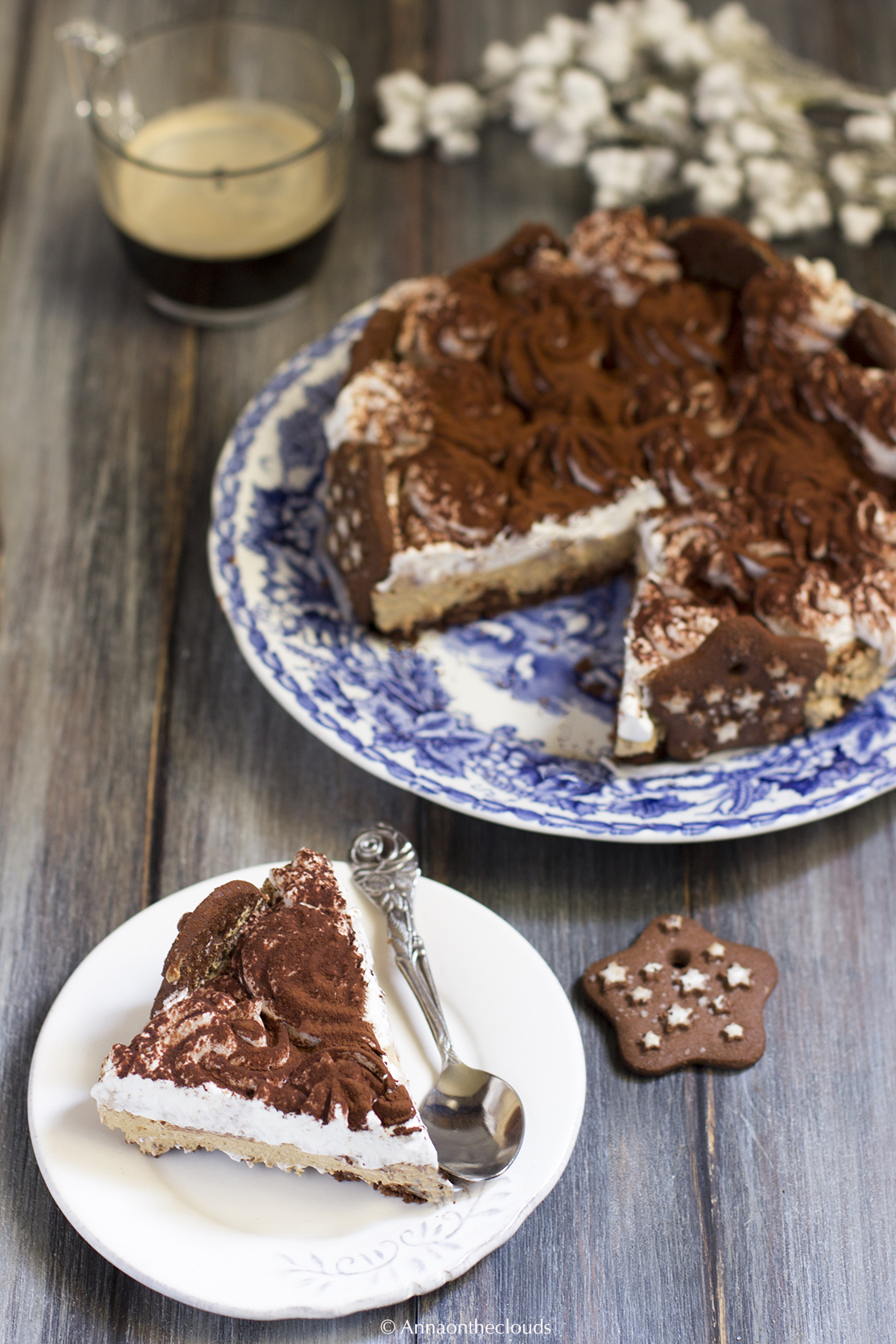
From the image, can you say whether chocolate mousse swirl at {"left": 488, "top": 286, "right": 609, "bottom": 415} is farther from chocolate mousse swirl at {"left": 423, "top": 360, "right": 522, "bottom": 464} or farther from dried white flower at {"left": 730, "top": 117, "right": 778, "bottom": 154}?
dried white flower at {"left": 730, "top": 117, "right": 778, "bottom": 154}

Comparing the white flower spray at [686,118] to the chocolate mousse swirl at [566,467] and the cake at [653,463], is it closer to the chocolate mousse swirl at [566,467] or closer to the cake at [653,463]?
the cake at [653,463]

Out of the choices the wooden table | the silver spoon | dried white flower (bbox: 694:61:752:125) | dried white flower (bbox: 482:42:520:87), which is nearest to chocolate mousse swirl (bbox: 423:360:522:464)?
the wooden table

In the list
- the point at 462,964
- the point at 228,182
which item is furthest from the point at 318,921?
the point at 228,182

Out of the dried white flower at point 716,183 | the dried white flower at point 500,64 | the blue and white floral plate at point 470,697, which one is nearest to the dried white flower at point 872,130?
the dried white flower at point 716,183

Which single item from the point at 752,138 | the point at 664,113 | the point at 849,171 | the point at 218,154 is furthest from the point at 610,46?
the point at 218,154

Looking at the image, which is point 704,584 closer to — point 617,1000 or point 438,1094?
point 617,1000

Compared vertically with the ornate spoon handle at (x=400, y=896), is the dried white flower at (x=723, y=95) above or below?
above

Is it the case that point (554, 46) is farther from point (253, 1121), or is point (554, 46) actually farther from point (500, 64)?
point (253, 1121)
